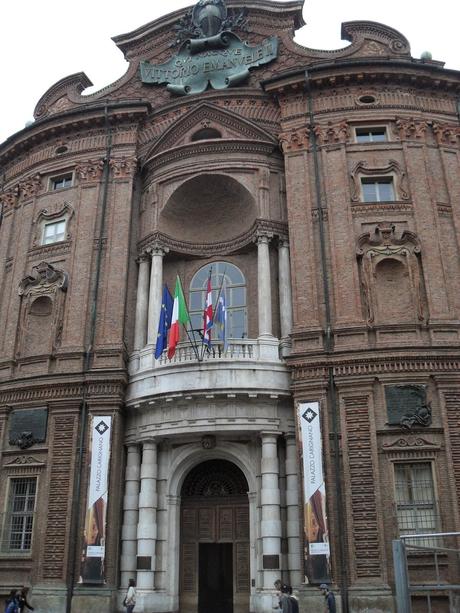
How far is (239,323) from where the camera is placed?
79.0ft

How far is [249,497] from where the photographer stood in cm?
2081

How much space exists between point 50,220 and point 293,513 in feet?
49.7

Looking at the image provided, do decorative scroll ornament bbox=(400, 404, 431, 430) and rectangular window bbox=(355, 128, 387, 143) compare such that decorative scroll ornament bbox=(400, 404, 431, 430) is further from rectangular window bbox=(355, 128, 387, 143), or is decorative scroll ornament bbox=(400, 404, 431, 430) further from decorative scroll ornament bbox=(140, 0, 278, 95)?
decorative scroll ornament bbox=(140, 0, 278, 95)

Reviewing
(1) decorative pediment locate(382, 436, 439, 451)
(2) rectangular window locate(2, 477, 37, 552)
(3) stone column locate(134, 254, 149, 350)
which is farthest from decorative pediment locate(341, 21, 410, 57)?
(2) rectangular window locate(2, 477, 37, 552)

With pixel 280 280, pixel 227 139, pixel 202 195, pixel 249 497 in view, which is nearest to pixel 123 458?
pixel 249 497

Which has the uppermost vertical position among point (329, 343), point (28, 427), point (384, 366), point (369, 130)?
point (369, 130)

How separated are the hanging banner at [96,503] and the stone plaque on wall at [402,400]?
9222mm

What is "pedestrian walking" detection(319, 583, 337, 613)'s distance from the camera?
17.1 metres

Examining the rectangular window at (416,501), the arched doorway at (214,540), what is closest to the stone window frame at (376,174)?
the rectangular window at (416,501)

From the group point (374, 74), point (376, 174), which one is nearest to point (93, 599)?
point (376, 174)

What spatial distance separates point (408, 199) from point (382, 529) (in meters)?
11.3

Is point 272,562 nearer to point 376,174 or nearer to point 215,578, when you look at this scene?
point 215,578

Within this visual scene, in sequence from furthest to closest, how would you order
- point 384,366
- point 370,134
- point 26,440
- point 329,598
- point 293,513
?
point 370,134 < point 26,440 < point 384,366 < point 293,513 < point 329,598

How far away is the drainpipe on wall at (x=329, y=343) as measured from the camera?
18.5m
